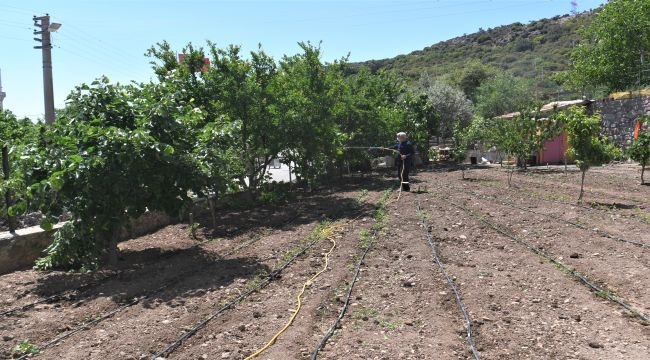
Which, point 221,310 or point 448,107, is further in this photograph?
point 448,107

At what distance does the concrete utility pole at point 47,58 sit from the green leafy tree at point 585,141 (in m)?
17.9

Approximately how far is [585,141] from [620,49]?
68.4 ft

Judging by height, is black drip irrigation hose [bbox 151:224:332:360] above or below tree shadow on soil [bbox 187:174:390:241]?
below

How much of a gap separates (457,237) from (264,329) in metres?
4.79

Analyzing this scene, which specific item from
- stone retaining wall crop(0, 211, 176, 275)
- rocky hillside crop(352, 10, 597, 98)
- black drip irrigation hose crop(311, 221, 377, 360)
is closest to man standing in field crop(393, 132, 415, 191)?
black drip irrigation hose crop(311, 221, 377, 360)

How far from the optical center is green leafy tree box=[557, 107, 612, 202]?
11.2 metres

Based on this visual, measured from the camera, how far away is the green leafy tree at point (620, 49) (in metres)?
26.8

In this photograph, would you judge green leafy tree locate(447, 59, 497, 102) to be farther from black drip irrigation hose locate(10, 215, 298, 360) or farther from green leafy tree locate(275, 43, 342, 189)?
black drip irrigation hose locate(10, 215, 298, 360)

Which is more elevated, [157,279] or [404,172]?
[404,172]

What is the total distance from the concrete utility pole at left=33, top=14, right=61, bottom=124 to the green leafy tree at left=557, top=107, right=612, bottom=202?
1794 cm

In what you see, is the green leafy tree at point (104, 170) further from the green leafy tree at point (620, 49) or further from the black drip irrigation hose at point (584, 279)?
the green leafy tree at point (620, 49)

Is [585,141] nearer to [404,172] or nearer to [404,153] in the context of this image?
[404,153]

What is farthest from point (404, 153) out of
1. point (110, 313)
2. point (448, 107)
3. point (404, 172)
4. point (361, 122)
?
point (448, 107)

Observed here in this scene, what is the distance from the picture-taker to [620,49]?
1110 inches
